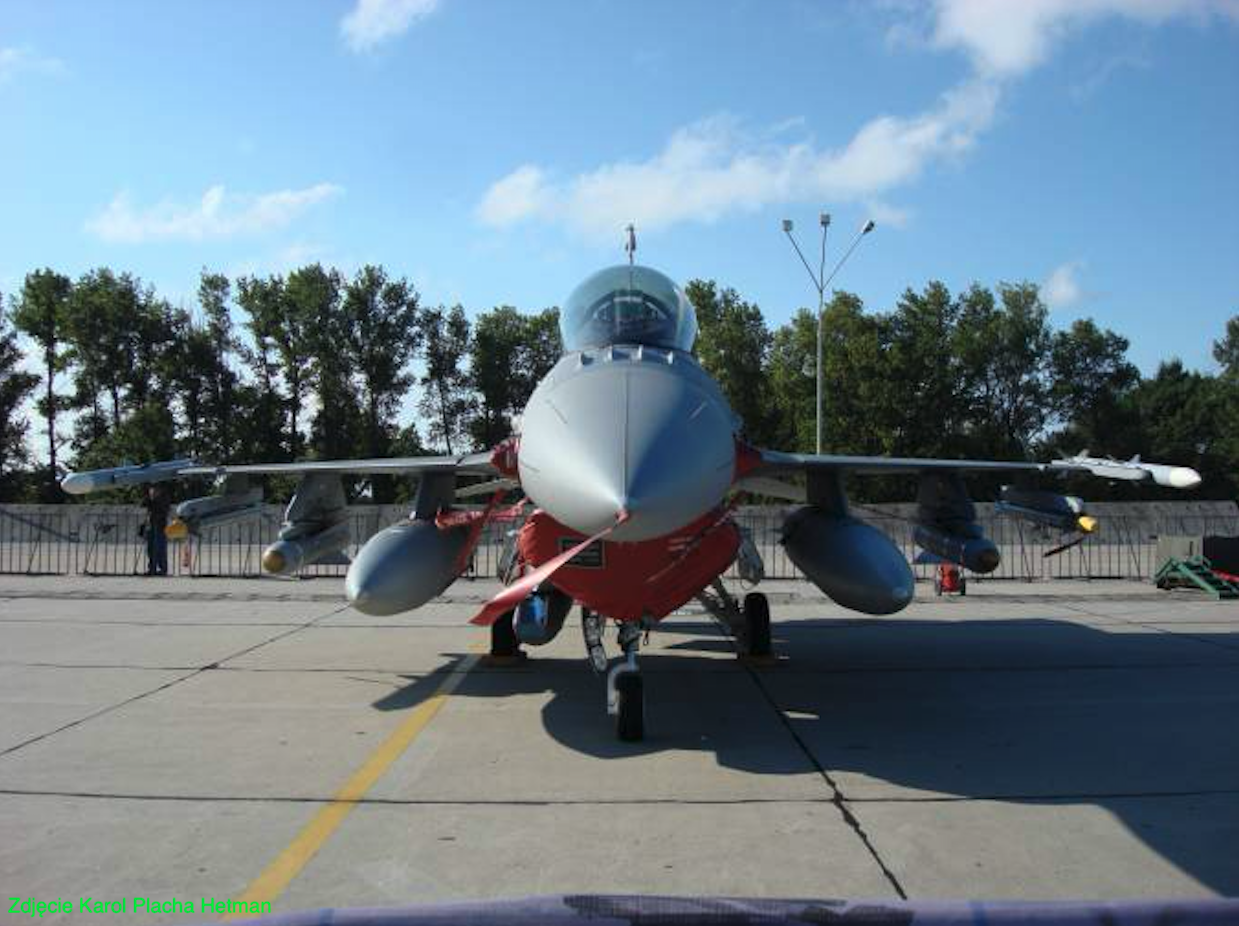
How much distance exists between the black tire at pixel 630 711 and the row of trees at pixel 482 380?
43088mm

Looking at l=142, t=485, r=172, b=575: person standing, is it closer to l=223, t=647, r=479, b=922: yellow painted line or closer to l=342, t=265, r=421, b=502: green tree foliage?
l=223, t=647, r=479, b=922: yellow painted line

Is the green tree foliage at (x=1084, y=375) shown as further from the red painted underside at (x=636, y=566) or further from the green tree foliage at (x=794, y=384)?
the red painted underside at (x=636, y=566)

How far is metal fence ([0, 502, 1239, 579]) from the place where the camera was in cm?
2089

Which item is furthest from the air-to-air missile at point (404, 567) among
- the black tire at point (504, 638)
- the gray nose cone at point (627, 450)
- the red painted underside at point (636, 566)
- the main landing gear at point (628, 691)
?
the gray nose cone at point (627, 450)

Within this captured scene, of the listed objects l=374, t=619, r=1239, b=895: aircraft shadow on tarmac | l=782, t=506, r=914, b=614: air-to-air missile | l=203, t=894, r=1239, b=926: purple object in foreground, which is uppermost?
l=782, t=506, r=914, b=614: air-to-air missile

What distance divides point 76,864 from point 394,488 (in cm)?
4759

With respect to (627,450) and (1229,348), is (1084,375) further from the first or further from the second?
(627,450)

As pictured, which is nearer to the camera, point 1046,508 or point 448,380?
point 1046,508

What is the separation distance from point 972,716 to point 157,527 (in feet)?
54.0

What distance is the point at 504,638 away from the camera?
9.41 m

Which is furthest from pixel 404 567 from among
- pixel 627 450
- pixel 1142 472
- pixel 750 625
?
pixel 1142 472

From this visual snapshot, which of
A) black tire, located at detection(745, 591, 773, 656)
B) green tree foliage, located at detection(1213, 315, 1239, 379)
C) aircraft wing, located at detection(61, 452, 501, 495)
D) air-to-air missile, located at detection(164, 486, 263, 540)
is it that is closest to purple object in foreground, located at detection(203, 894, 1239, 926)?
aircraft wing, located at detection(61, 452, 501, 495)

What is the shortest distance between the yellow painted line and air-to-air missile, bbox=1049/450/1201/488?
662cm

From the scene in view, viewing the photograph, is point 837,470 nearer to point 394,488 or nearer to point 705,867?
point 705,867
